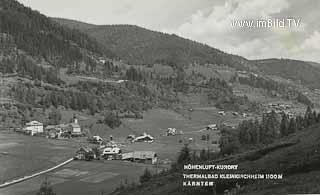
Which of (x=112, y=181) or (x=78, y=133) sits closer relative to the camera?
(x=112, y=181)

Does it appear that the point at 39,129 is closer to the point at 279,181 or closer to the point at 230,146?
the point at 230,146

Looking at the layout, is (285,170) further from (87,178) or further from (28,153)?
(28,153)

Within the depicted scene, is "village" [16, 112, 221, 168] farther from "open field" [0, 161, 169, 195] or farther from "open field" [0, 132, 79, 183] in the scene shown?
"open field" [0, 161, 169, 195]

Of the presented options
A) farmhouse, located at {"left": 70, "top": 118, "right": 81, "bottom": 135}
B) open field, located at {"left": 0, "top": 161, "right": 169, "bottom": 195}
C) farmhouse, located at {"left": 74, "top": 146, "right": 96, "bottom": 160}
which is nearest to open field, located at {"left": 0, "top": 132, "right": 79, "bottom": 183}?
farmhouse, located at {"left": 74, "top": 146, "right": 96, "bottom": 160}

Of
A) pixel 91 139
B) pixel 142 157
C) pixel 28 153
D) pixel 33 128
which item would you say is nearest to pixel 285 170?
pixel 142 157

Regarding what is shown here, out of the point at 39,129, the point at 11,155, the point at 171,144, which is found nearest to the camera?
the point at 11,155

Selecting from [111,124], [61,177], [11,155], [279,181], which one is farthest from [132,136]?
[279,181]

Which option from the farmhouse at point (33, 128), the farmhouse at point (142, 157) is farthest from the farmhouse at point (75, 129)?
the farmhouse at point (142, 157)

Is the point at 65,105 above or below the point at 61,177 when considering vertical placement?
above

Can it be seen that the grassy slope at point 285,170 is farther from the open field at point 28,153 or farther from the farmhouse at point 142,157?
the farmhouse at point 142,157
